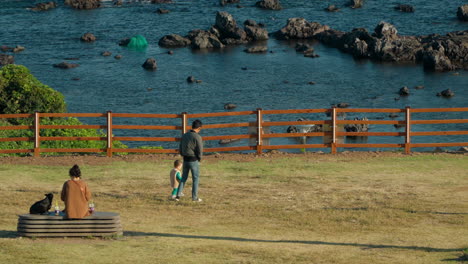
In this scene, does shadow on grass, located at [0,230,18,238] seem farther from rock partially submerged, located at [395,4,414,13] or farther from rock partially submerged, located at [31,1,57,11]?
rock partially submerged, located at [31,1,57,11]

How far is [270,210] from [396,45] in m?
57.1

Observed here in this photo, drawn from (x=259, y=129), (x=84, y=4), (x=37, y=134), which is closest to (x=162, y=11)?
(x=84, y=4)

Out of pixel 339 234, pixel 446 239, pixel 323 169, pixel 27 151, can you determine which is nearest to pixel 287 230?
pixel 339 234

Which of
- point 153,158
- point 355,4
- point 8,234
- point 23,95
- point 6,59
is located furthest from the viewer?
point 355,4

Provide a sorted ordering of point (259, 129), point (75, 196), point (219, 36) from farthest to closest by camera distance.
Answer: point (219, 36), point (259, 129), point (75, 196)

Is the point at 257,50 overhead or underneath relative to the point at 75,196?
overhead

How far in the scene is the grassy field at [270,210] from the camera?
20641mm

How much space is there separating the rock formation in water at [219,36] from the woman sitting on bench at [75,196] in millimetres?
63190

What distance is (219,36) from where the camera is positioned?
86625 millimetres

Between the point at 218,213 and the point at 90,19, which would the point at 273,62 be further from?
the point at 218,213

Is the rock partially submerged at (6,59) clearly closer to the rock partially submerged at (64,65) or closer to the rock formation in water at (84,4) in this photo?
the rock partially submerged at (64,65)

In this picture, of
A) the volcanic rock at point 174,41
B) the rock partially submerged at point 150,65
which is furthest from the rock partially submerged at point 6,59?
the volcanic rock at point 174,41

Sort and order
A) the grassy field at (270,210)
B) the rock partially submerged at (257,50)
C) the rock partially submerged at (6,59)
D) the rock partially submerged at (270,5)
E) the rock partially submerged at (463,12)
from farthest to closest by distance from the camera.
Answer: the rock partially submerged at (270,5) → the rock partially submerged at (463,12) → the rock partially submerged at (257,50) → the rock partially submerged at (6,59) → the grassy field at (270,210)

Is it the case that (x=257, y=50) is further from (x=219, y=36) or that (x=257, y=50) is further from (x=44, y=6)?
(x=44, y=6)
